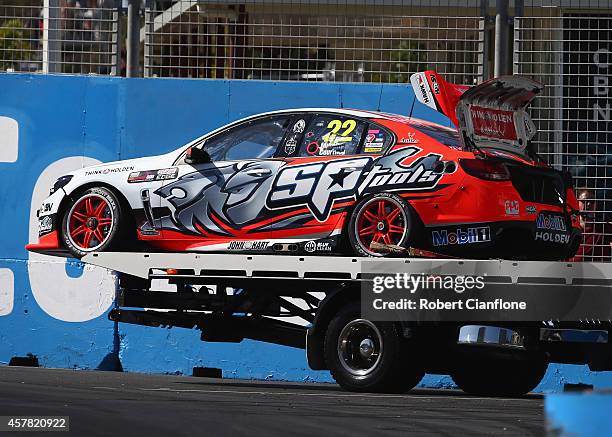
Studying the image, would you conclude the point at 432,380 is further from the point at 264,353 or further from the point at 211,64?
the point at 211,64

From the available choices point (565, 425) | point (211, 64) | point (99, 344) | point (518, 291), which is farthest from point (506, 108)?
point (565, 425)

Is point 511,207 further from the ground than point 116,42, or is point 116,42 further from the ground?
point 116,42

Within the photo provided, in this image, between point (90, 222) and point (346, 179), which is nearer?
point (346, 179)

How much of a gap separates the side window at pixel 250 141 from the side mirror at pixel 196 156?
0.15 metres

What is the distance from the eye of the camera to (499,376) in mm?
10578

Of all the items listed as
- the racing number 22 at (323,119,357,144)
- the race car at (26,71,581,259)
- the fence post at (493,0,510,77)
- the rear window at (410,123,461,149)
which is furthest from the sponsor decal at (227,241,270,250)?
the fence post at (493,0,510,77)

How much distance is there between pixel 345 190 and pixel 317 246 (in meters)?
0.52

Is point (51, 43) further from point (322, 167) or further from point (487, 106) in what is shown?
point (487, 106)

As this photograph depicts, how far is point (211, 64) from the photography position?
13.4m

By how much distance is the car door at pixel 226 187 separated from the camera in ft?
33.7

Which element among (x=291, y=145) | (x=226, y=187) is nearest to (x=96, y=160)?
(x=226, y=187)

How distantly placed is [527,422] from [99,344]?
6469 millimetres

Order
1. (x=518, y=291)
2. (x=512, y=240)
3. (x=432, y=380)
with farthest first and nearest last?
(x=432, y=380) < (x=512, y=240) < (x=518, y=291)

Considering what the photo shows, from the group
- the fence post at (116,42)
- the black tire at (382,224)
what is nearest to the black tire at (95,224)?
the black tire at (382,224)
